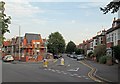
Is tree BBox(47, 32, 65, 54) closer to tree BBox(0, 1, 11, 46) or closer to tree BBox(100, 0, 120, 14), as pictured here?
tree BBox(0, 1, 11, 46)

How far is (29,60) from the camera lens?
58438mm

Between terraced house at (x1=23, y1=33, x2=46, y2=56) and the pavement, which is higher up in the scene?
terraced house at (x1=23, y1=33, x2=46, y2=56)

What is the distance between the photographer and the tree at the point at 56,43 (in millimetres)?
105781

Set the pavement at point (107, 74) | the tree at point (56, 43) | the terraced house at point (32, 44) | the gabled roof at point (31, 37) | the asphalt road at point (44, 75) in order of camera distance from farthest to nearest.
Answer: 1. the tree at point (56, 43)
2. the gabled roof at point (31, 37)
3. the terraced house at point (32, 44)
4. the pavement at point (107, 74)
5. the asphalt road at point (44, 75)

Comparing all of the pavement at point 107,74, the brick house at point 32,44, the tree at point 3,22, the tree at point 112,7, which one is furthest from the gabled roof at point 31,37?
the tree at point 112,7

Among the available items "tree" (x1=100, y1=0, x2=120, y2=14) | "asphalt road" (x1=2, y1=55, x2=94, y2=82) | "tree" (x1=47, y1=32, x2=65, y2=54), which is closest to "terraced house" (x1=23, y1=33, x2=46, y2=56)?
"tree" (x1=47, y1=32, x2=65, y2=54)

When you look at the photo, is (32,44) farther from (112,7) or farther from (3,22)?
(112,7)

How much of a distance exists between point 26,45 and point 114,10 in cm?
6278

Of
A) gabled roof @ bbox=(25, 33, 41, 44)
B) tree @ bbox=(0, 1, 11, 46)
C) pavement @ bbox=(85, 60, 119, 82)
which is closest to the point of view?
pavement @ bbox=(85, 60, 119, 82)

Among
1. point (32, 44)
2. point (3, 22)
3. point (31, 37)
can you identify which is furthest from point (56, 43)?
point (3, 22)

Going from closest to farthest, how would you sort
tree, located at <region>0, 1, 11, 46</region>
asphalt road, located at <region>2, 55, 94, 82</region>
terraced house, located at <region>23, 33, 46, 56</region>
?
asphalt road, located at <region>2, 55, 94, 82</region> → tree, located at <region>0, 1, 11, 46</region> → terraced house, located at <region>23, 33, 46, 56</region>

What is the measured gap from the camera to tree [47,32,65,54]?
106 meters

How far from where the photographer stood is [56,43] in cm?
11075

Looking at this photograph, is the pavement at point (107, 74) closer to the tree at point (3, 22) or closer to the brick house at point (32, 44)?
the tree at point (3, 22)
